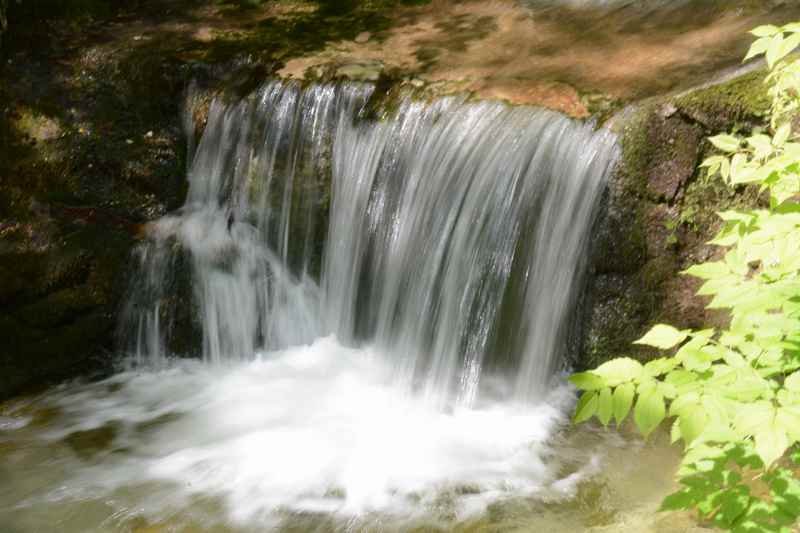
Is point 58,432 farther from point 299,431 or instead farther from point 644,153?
point 644,153

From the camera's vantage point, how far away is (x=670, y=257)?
12.8ft

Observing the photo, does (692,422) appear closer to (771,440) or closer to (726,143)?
(771,440)

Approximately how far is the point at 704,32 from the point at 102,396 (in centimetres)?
422

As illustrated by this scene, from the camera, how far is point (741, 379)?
188cm

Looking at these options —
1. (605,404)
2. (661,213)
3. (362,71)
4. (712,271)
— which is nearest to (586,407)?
(605,404)

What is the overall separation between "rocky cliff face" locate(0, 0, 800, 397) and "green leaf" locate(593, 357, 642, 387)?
2076 mm

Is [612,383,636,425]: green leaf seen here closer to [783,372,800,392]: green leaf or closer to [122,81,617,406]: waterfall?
[783,372,800,392]: green leaf

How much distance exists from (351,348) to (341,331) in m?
0.14

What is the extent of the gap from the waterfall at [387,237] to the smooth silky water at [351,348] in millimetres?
12

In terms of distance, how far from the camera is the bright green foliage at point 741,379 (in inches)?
72.2

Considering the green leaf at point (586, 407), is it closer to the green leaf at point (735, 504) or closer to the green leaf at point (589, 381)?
the green leaf at point (589, 381)

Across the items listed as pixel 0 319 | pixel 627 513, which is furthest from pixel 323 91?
pixel 627 513

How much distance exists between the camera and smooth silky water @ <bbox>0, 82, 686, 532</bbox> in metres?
3.55

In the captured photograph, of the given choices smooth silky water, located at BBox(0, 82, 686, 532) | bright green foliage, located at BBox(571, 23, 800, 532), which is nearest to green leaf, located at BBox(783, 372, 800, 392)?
bright green foliage, located at BBox(571, 23, 800, 532)
